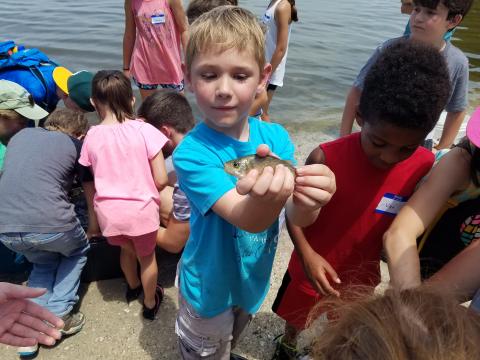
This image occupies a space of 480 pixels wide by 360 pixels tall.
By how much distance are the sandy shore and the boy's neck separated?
1.80 metres

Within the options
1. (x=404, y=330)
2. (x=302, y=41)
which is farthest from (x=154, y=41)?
(x=302, y=41)

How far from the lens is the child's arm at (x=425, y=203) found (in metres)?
1.68

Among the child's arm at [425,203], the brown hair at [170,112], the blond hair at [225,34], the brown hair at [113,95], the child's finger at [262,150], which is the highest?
the blond hair at [225,34]

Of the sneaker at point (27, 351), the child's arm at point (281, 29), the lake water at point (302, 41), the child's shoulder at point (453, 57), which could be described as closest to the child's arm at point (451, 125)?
the child's shoulder at point (453, 57)

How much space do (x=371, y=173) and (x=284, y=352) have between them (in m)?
1.50

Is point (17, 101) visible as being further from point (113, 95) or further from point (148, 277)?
point (148, 277)

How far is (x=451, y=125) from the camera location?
353 centimetres

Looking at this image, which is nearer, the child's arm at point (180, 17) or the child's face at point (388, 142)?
the child's face at point (388, 142)

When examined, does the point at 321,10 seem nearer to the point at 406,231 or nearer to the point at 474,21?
the point at 474,21

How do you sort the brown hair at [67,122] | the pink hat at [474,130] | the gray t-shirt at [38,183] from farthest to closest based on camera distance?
1. the brown hair at [67,122]
2. the gray t-shirt at [38,183]
3. the pink hat at [474,130]

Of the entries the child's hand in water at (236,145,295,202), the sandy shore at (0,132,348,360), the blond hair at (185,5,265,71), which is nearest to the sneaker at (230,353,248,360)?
the sandy shore at (0,132,348,360)

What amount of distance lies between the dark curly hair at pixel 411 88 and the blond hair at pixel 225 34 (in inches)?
23.2

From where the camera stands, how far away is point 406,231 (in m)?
1.71

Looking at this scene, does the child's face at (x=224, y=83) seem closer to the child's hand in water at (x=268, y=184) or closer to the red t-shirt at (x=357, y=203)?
the child's hand in water at (x=268, y=184)
